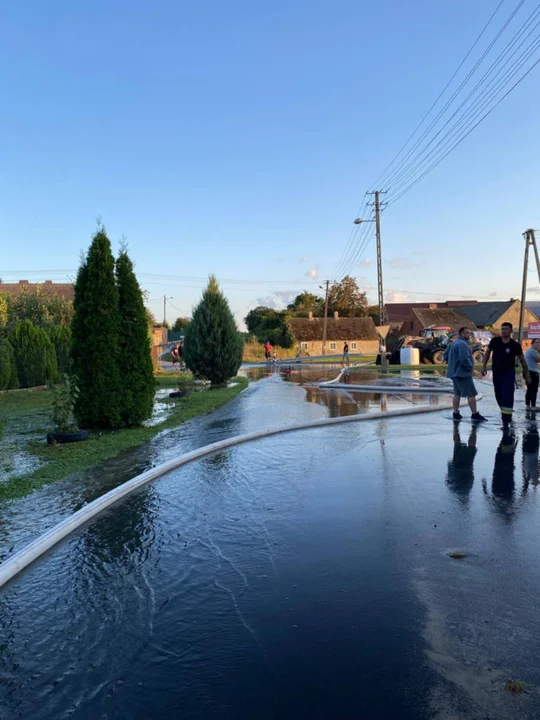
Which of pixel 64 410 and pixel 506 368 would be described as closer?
pixel 64 410

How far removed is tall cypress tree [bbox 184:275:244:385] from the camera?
78.7ft

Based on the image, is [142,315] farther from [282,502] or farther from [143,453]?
[282,502]

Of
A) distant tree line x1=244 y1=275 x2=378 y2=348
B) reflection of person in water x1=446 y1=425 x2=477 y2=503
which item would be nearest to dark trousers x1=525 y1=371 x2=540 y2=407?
reflection of person in water x1=446 y1=425 x2=477 y2=503

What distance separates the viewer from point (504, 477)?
692cm

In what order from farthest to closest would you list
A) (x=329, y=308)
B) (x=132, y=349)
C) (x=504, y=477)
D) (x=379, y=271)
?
(x=329, y=308) < (x=379, y=271) < (x=132, y=349) < (x=504, y=477)

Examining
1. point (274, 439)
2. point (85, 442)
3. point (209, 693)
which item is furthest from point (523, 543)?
point (85, 442)

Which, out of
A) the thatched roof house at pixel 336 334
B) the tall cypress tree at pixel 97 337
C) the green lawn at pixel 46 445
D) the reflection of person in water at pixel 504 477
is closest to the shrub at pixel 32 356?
the green lawn at pixel 46 445

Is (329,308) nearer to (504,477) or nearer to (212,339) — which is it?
(212,339)

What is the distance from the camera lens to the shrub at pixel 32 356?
78.2 feet

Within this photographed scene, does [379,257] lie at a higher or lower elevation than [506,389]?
higher

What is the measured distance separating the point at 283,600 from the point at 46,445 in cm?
770

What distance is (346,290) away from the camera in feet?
338

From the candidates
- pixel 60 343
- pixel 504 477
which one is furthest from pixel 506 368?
pixel 60 343

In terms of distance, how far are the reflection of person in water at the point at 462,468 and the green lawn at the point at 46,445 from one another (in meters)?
4.93
